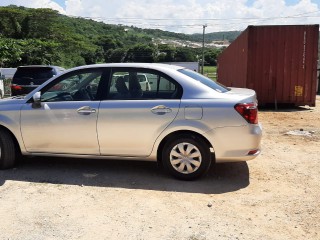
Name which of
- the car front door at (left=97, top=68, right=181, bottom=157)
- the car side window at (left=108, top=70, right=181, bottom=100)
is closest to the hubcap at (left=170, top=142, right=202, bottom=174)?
the car front door at (left=97, top=68, right=181, bottom=157)

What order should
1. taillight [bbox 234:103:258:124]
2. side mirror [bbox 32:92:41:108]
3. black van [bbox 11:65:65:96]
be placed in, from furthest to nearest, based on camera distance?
black van [bbox 11:65:65:96] < side mirror [bbox 32:92:41:108] < taillight [bbox 234:103:258:124]

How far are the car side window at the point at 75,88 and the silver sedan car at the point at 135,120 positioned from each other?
0.01 m

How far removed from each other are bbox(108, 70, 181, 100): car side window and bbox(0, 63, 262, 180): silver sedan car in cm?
1

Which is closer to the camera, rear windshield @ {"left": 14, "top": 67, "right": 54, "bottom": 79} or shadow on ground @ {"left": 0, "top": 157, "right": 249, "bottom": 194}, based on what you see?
shadow on ground @ {"left": 0, "top": 157, "right": 249, "bottom": 194}

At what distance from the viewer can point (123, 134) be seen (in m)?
5.09

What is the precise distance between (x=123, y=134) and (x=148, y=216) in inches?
55.4

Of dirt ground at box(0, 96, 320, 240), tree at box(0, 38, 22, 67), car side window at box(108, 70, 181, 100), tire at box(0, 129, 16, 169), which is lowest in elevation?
dirt ground at box(0, 96, 320, 240)

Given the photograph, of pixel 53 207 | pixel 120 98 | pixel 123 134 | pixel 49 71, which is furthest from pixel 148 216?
pixel 49 71

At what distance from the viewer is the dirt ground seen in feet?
12.0

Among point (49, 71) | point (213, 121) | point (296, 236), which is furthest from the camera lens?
point (49, 71)

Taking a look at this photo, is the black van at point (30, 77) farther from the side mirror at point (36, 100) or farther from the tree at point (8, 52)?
the tree at point (8, 52)

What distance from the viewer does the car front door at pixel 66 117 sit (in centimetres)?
520

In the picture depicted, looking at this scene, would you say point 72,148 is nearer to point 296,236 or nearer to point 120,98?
point 120,98

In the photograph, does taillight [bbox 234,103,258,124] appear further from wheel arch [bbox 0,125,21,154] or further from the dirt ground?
wheel arch [bbox 0,125,21,154]
